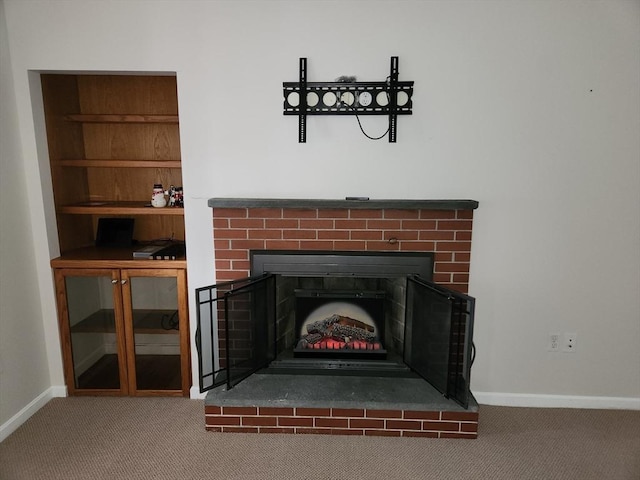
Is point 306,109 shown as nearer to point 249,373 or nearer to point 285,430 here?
point 249,373

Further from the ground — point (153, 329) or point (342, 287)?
point (342, 287)

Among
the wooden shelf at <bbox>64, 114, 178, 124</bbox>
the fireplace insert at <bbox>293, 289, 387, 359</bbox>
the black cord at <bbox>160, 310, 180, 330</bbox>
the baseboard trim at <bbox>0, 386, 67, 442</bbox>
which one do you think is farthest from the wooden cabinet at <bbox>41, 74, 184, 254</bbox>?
the fireplace insert at <bbox>293, 289, 387, 359</bbox>

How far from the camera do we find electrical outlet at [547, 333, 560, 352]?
2.32 metres

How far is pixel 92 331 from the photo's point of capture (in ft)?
7.95

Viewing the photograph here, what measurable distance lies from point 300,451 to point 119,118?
2138 mm

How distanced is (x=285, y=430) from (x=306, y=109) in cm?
172

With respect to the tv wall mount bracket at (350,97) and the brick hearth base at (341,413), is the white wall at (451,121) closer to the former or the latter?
the tv wall mount bracket at (350,97)

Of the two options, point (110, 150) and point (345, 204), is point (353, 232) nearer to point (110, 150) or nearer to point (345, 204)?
point (345, 204)

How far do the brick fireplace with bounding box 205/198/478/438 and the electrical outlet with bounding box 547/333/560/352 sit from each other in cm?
59

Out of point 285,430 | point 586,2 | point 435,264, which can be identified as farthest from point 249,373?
point 586,2

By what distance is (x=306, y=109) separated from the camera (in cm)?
214

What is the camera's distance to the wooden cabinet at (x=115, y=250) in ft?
7.68

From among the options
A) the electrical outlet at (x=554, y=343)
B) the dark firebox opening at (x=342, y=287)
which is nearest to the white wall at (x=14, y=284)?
the dark firebox opening at (x=342, y=287)

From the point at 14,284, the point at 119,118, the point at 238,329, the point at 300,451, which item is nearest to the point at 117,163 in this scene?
the point at 119,118
